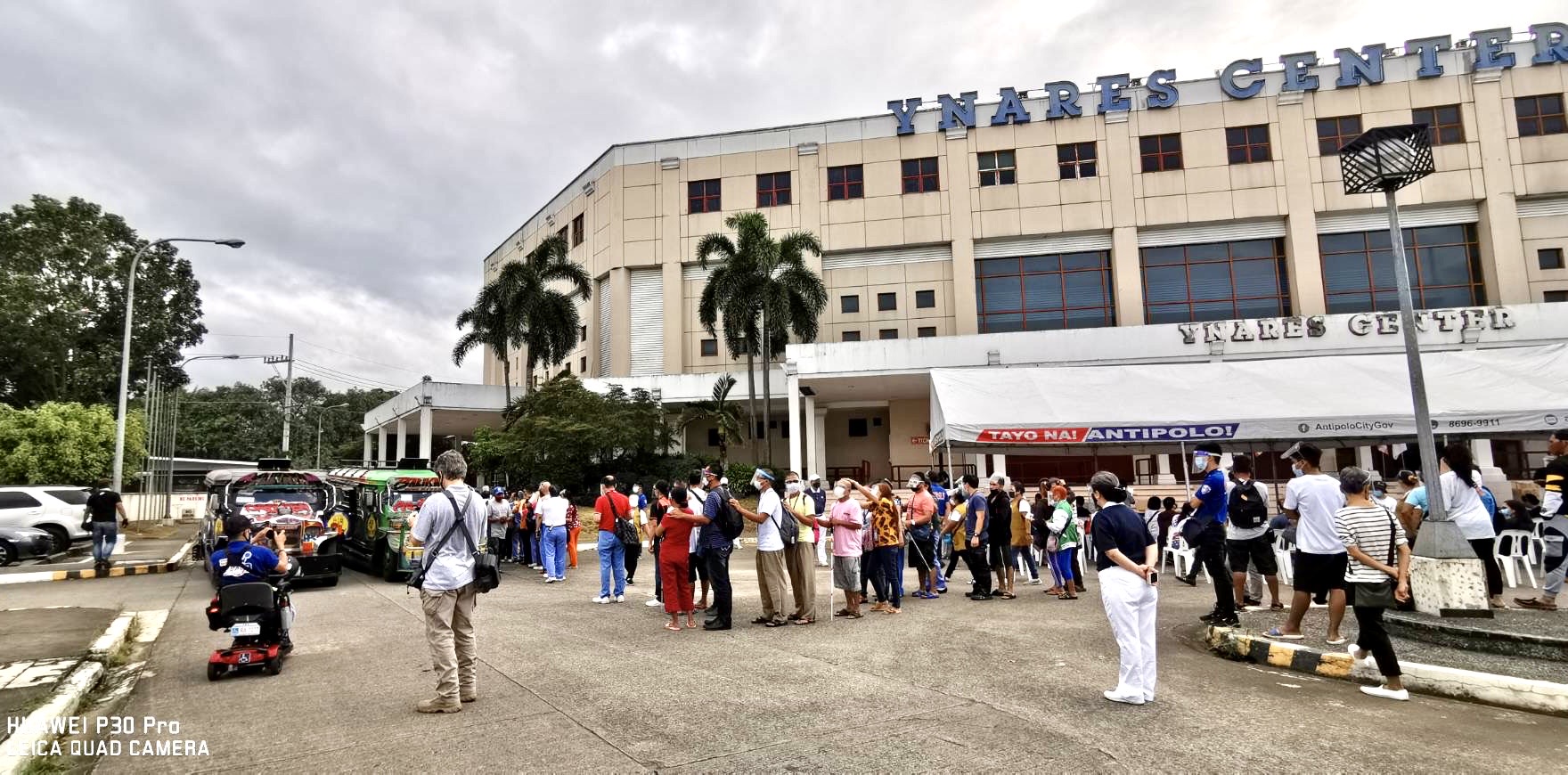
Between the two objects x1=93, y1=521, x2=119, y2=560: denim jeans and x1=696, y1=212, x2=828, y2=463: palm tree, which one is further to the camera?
x1=696, y1=212, x2=828, y2=463: palm tree

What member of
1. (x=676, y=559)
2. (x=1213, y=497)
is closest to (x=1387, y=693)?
(x=1213, y=497)

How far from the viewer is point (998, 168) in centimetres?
3684

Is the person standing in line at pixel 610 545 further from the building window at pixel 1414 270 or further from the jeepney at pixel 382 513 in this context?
the building window at pixel 1414 270

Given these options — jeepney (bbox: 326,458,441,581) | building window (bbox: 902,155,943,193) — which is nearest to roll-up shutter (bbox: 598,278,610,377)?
building window (bbox: 902,155,943,193)

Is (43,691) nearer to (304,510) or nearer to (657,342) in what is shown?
(304,510)

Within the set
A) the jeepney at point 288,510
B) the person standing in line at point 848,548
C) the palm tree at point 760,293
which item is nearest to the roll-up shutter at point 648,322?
the palm tree at point 760,293

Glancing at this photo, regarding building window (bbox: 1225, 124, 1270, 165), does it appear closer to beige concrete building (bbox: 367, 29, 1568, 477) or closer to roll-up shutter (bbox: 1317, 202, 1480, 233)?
beige concrete building (bbox: 367, 29, 1568, 477)

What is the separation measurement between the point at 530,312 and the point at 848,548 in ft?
97.6

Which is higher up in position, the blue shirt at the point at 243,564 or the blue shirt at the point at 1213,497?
the blue shirt at the point at 1213,497

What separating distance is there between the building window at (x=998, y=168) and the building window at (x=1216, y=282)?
7212 mm

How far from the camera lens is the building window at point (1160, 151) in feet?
116

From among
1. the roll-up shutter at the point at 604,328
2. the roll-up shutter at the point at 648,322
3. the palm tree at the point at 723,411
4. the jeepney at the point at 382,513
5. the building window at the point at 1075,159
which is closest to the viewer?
the jeepney at the point at 382,513

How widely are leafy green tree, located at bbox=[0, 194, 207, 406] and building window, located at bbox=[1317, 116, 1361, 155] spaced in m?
53.1

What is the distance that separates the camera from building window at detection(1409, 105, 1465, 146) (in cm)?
3334
